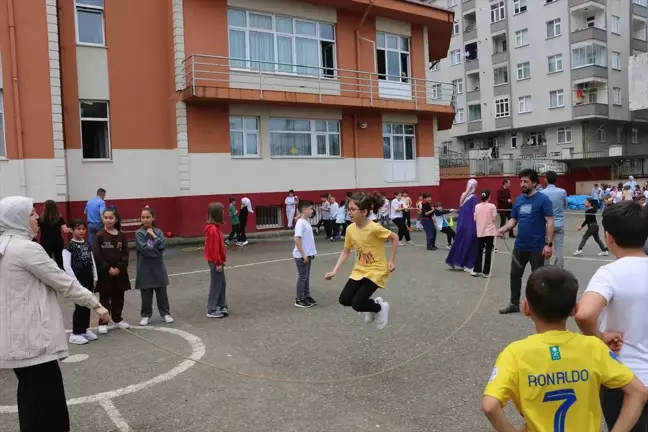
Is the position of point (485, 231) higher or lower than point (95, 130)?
lower

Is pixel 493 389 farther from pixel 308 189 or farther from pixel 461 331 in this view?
pixel 308 189

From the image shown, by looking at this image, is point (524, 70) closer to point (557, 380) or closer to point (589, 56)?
point (589, 56)

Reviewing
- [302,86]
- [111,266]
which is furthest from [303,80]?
[111,266]

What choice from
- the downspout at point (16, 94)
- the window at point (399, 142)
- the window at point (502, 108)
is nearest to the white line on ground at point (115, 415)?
the downspout at point (16, 94)

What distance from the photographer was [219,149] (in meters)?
20.0

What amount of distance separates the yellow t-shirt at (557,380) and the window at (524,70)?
50073 millimetres

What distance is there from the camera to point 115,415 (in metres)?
4.57

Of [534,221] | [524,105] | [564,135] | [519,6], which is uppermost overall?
[519,6]

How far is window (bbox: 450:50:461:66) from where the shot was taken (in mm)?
52659

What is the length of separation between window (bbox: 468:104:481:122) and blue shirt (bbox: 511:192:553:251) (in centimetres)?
4643

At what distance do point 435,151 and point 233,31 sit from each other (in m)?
11.7

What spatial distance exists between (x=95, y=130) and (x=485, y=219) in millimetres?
14207

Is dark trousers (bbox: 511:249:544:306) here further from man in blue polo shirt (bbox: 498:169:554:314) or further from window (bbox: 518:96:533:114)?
window (bbox: 518:96:533:114)

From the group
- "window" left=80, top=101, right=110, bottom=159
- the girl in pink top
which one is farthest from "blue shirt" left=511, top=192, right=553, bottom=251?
"window" left=80, top=101, right=110, bottom=159
